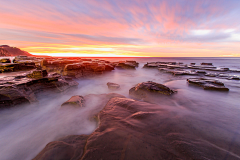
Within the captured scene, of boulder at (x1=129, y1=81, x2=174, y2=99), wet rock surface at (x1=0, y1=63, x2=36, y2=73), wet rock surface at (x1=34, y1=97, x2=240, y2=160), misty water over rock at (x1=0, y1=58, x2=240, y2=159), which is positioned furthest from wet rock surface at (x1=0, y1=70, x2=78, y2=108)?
wet rock surface at (x1=0, y1=63, x2=36, y2=73)

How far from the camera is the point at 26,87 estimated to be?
5371 mm

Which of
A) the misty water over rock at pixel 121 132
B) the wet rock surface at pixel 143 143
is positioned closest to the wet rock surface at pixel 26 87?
the misty water over rock at pixel 121 132

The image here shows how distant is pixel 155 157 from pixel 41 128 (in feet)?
14.6

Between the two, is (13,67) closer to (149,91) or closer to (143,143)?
(149,91)

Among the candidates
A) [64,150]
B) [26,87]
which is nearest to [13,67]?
[26,87]

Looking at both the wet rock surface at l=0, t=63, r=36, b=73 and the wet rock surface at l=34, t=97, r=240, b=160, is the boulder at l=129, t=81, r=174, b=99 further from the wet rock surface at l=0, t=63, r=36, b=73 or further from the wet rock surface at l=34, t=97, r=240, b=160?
the wet rock surface at l=0, t=63, r=36, b=73

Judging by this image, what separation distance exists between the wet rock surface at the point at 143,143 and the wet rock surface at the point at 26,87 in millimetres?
4207

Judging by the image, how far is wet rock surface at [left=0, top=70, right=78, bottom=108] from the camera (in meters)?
4.41

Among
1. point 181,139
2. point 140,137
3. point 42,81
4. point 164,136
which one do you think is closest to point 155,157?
point 140,137

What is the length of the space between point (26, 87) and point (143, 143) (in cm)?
715

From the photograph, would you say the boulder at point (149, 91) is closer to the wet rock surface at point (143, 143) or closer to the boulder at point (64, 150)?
the wet rock surface at point (143, 143)

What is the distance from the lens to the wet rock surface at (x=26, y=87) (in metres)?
4.41

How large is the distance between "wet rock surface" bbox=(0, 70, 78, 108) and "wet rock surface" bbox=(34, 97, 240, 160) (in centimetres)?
421

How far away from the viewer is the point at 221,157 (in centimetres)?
192
